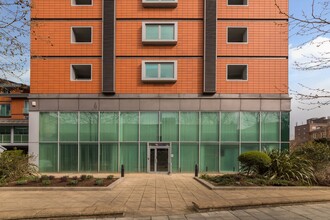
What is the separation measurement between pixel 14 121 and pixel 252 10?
105ft

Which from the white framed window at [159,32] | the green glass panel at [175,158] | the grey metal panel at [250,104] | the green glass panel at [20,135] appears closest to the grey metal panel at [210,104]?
the grey metal panel at [250,104]

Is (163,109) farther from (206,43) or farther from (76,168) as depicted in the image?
(76,168)

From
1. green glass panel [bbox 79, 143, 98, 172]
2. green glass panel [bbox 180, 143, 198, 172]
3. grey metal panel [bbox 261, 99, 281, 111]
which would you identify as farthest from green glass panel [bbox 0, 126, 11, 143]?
grey metal panel [bbox 261, 99, 281, 111]

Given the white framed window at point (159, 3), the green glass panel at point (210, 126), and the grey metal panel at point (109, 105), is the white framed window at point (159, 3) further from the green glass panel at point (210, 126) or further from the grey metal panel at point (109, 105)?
the green glass panel at point (210, 126)

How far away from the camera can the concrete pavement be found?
29.6 feet

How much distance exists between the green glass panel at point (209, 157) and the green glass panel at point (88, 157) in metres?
8.48

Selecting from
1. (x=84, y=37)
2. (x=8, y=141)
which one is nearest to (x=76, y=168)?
(x=84, y=37)

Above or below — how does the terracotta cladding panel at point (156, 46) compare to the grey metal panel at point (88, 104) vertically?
above

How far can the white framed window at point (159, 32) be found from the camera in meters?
23.5

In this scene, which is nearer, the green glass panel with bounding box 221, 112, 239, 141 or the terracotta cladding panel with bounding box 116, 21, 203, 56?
the green glass panel with bounding box 221, 112, 239, 141

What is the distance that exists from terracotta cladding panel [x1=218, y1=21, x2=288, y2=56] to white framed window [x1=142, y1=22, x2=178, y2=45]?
147 inches

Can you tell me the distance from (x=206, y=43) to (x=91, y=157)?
12.9 meters

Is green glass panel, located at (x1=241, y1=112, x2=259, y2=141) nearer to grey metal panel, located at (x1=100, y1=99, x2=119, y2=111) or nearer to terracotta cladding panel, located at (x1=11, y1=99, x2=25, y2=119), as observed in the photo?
grey metal panel, located at (x1=100, y1=99, x2=119, y2=111)

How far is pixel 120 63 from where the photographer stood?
23.8 meters
